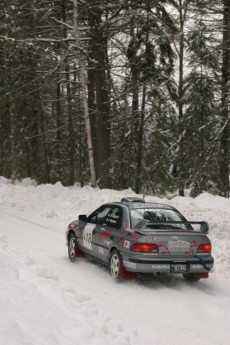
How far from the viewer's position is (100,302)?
266 inches

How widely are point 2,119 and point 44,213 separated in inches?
658

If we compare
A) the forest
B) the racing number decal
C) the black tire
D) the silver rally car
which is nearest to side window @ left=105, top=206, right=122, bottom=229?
the silver rally car

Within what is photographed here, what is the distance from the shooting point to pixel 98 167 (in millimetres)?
19266

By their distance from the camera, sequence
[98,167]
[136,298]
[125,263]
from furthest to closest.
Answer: [98,167] → [125,263] → [136,298]

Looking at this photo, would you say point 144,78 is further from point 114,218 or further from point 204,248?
point 204,248

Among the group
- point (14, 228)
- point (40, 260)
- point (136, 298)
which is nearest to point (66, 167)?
point (14, 228)

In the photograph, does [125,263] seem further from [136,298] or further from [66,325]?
[66,325]

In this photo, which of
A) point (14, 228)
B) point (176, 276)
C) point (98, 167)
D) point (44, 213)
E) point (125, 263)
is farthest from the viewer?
point (98, 167)

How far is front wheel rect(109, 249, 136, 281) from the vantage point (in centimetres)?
788

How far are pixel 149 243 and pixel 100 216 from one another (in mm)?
2188

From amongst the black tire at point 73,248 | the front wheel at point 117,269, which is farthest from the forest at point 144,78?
the front wheel at point 117,269

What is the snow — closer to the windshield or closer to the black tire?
the black tire

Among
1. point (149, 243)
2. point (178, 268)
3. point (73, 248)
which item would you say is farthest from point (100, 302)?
point (73, 248)

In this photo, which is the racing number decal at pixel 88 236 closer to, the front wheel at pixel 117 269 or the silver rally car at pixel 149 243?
the silver rally car at pixel 149 243
